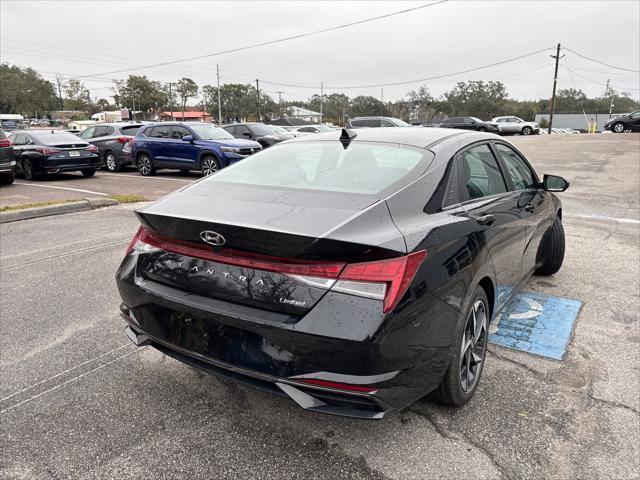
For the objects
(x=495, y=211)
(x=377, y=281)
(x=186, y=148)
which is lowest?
(x=377, y=281)

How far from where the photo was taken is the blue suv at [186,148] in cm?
1287

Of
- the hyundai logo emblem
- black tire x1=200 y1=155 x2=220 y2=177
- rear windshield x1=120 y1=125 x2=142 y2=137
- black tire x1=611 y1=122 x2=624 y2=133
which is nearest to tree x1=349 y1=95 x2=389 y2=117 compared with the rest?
black tire x1=611 y1=122 x2=624 y2=133

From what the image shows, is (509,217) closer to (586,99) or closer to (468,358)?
(468,358)

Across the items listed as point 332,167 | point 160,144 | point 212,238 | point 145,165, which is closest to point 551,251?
point 332,167

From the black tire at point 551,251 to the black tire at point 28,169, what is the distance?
13246mm

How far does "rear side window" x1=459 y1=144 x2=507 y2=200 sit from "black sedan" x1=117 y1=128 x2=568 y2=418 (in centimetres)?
3

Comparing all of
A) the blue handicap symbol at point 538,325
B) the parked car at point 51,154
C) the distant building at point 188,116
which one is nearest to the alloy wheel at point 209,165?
the parked car at point 51,154

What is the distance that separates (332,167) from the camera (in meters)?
3.04

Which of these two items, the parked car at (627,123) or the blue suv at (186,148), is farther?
the parked car at (627,123)

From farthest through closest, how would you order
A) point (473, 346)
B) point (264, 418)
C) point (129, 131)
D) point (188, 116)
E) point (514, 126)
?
point (188, 116), point (514, 126), point (129, 131), point (473, 346), point (264, 418)

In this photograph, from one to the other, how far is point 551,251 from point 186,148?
10.8m

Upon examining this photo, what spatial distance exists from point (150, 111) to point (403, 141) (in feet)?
335

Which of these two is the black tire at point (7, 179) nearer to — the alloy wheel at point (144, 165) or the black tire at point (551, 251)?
the alloy wheel at point (144, 165)

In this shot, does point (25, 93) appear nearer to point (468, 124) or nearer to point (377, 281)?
point (468, 124)
